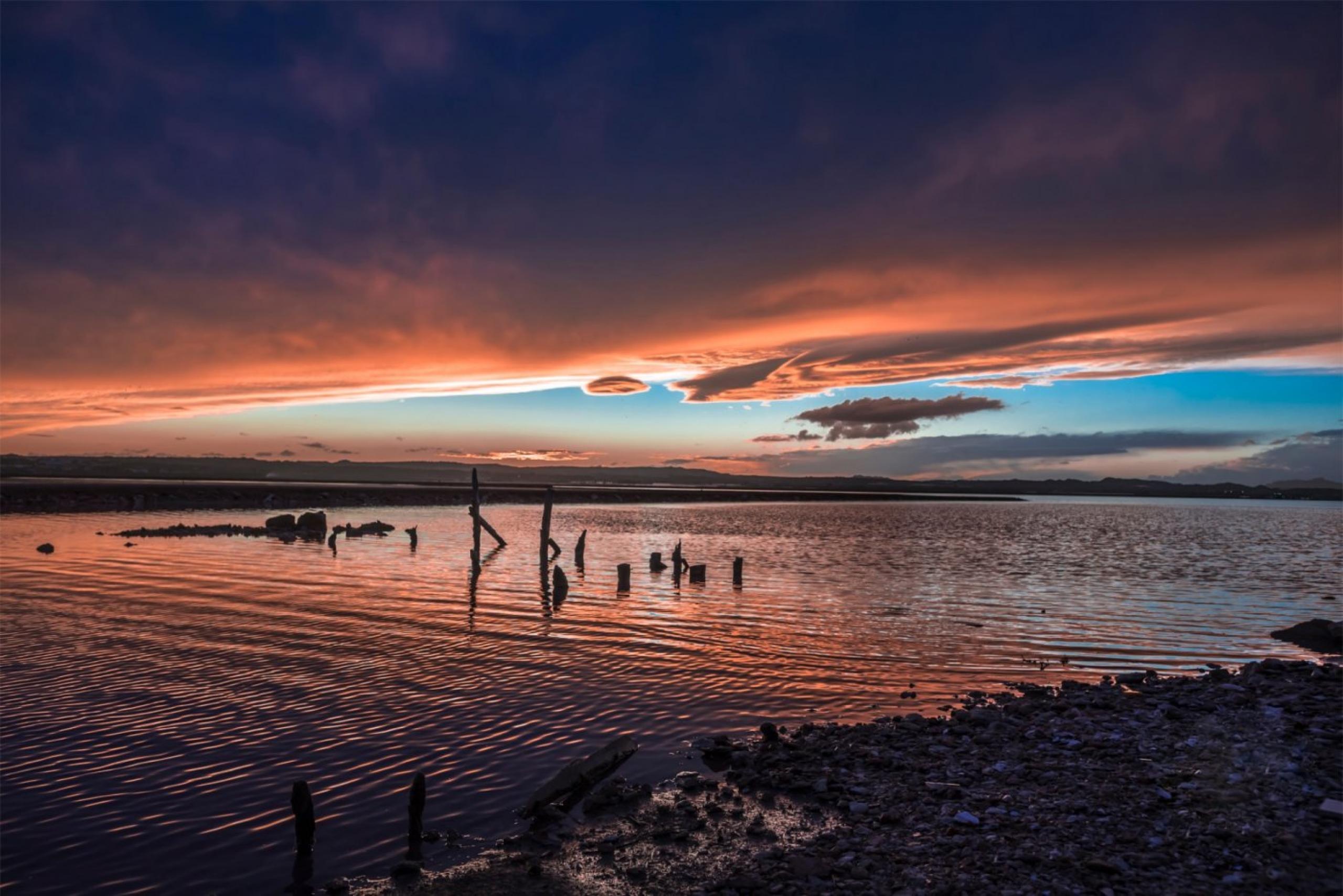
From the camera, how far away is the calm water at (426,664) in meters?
9.42

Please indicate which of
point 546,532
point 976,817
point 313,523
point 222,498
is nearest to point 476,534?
point 546,532

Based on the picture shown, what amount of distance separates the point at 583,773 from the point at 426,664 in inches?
340

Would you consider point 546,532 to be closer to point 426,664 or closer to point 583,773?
point 426,664

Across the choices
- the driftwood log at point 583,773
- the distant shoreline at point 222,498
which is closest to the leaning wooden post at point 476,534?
the driftwood log at point 583,773

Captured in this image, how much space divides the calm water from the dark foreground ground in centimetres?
114

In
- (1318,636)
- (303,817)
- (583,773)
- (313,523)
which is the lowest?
(1318,636)

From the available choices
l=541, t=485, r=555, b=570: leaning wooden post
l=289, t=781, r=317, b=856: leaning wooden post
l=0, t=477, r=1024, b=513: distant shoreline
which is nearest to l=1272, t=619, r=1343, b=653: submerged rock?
l=289, t=781, r=317, b=856: leaning wooden post

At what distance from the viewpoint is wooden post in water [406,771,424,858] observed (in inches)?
339

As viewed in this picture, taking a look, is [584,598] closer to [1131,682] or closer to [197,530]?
[1131,682]

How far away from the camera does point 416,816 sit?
874 cm

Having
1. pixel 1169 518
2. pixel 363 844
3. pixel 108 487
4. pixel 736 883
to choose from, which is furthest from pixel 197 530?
pixel 1169 518

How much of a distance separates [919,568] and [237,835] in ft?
114

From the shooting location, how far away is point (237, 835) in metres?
8.95

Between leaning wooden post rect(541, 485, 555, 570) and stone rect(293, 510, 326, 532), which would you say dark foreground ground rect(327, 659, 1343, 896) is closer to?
leaning wooden post rect(541, 485, 555, 570)
